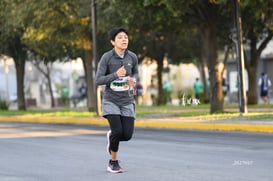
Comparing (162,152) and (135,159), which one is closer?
(135,159)

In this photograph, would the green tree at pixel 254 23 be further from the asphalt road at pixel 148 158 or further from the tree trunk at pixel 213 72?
the asphalt road at pixel 148 158

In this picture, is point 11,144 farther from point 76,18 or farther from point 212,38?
→ point 76,18

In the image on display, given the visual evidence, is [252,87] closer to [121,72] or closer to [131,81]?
[131,81]

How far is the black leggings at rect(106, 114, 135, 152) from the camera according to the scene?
26.8ft

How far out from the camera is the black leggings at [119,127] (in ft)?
26.8

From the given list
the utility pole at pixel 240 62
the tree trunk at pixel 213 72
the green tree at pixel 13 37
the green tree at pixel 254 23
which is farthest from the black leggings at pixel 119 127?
the green tree at pixel 13 37

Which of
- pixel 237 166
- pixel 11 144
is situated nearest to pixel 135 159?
pixel 237 166

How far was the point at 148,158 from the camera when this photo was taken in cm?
1048

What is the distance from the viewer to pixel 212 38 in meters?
22.6

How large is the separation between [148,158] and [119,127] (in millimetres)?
2432

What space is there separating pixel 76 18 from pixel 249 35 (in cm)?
802

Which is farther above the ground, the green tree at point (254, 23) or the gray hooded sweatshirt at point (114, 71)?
the green tree at point (254, 23)

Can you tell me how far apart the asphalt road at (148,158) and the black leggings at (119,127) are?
1.65 ft

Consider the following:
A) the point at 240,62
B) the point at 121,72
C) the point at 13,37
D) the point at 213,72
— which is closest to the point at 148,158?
the point at 121,72
